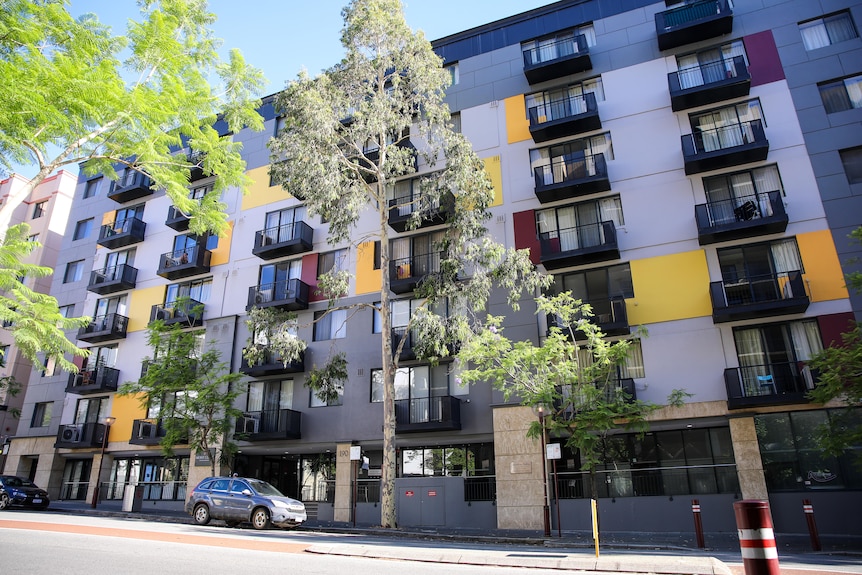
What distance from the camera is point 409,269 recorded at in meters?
26.8

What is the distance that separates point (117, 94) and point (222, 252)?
2111 centimetres

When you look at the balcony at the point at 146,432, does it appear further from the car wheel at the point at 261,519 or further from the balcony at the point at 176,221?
the car wheel at the point at 261,519

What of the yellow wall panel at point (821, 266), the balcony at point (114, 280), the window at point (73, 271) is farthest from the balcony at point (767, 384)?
the window at point (73, 271)

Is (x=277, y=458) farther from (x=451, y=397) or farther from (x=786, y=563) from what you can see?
(x=786, y=563)

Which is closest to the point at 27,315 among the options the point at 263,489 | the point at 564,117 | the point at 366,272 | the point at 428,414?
the point at 263,489

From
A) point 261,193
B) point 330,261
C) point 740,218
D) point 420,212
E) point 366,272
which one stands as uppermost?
point 261,193

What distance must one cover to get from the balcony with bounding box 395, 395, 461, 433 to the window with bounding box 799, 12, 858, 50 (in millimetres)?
20395

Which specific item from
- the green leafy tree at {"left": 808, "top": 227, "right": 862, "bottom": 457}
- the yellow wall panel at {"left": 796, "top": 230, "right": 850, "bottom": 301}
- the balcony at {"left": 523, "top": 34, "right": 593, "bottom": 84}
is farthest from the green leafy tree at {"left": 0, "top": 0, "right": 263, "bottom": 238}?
the yellow wall panel at {"left": 796, "top": 230, "right": 850, "bottom": 301}

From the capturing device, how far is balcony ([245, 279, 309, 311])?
2855 centimetres

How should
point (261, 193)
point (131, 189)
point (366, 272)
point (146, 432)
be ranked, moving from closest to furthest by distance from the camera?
point (366, 272) → point (146, 432) → point (261, 193) → point (131, 189)

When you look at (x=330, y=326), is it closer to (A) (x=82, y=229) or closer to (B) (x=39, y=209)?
(A) (x=82, y=229)

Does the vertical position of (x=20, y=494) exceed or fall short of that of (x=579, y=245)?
it falls short

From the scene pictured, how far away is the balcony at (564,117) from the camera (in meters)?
24.9

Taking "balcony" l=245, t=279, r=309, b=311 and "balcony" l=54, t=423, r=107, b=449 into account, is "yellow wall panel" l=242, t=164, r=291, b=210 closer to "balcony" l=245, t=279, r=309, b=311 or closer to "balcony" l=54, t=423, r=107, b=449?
"balcony" l=245, t=279, r=309, b=311
